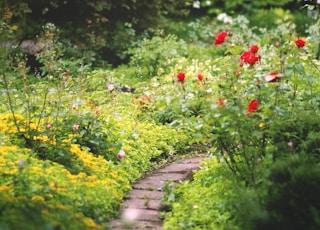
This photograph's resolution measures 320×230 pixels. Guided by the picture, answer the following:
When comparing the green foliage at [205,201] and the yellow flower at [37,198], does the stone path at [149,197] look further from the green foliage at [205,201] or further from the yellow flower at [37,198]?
the yellow flower at [37,198]

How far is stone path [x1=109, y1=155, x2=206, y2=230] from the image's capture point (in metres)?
4.46

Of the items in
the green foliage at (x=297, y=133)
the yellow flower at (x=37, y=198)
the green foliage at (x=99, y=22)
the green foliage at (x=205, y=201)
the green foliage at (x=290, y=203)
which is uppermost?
the green foliage at (x=99, y=22)

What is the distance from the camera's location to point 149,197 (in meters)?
5.14

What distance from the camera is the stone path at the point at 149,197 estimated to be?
14.6ft

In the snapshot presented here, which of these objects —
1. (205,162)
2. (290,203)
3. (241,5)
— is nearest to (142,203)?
(205,162)

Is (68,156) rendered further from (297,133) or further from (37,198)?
(297,133)

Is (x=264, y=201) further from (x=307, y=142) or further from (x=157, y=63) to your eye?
(x=157, y=63)

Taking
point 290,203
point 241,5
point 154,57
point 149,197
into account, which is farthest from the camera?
point 241,5

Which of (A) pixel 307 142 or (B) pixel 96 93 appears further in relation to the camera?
(B) pixel 96 93

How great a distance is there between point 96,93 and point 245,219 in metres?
4.36

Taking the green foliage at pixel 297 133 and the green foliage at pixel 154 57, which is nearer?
the green foliage at pixel 297 133

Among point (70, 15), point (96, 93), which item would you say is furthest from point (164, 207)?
point (70, 15)

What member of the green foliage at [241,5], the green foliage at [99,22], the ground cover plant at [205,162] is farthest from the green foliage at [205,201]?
the green foliage at [241,5]

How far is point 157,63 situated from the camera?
960 centimetres
